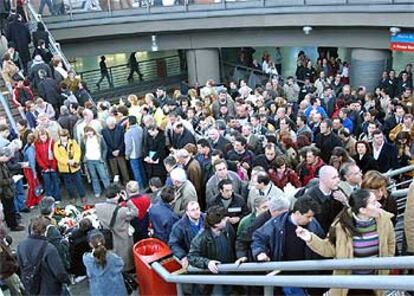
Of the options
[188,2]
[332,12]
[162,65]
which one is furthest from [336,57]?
[162,65]

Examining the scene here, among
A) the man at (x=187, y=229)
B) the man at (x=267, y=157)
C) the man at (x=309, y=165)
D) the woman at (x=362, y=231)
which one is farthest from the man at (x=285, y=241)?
the man at (x=267, y=157)

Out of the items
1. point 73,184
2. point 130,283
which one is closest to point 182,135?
point 73,184

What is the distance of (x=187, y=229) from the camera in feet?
20.0

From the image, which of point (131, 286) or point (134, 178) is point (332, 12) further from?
point (131, 286)

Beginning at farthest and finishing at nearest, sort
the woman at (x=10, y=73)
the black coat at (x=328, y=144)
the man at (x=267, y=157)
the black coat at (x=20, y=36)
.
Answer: the black coat at (x=20, y=36) → the woman at (x=10, y=73) → the black coat at (x=328, y=144) → the man at (x=267, y=157)

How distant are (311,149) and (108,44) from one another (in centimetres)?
1387

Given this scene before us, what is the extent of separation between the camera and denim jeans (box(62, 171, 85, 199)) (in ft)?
32.1

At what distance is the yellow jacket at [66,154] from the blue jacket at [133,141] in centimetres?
88

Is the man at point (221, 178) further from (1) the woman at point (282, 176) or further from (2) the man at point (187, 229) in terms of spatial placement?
(2) the man at point (187, 229)

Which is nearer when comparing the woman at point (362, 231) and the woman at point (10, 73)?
the woman at point (362, 231)

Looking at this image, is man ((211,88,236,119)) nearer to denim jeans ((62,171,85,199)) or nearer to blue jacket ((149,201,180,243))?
denim jeans ((62,171,85,199))

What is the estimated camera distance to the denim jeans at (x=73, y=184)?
9773mm

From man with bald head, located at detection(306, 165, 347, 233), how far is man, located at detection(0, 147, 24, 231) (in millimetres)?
4745

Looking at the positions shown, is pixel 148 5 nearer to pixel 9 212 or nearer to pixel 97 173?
pixel 97 173
